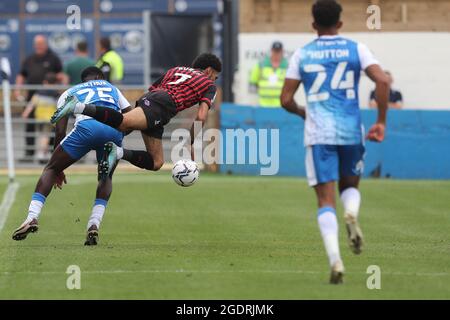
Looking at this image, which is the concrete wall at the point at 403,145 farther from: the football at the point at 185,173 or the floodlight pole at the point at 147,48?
the football at the point at 185,173

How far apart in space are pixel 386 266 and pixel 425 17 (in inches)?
648

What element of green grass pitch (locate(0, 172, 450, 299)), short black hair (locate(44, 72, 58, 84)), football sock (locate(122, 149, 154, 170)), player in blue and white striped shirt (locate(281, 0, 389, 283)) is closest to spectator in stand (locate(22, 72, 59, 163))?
short black hair (locate(44, 72, 58, 84))

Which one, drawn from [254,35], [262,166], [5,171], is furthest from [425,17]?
[5,171]

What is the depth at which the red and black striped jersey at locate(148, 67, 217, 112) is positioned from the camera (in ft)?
42.9

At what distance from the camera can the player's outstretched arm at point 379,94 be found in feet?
31.6

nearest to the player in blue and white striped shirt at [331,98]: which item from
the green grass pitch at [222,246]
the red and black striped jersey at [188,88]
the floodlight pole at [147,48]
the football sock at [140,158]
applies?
the green grass pitch at [222,246]

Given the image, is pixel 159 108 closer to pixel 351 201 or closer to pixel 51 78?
pixel 351 201

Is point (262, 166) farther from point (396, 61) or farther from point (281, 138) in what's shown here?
point (396, 61)

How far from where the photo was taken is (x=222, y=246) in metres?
12.5

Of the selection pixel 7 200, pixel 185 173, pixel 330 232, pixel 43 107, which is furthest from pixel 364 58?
pixel 43 107

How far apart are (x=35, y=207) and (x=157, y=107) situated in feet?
5.51

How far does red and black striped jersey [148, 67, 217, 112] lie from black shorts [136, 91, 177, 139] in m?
0.08

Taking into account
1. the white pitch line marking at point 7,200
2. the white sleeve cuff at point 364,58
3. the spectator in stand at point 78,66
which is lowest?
the white pitch line marking at point 7,200

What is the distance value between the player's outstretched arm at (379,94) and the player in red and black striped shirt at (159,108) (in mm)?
3431
